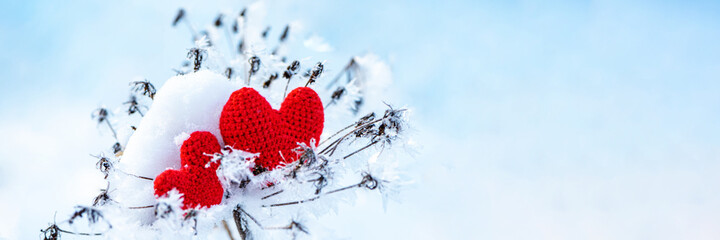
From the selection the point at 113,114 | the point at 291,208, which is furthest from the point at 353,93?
the point at 113,114

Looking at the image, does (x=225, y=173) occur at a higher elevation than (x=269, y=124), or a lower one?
lower

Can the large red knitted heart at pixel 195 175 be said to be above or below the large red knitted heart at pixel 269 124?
below

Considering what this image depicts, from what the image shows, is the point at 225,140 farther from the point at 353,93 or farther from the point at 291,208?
the point at 353,93

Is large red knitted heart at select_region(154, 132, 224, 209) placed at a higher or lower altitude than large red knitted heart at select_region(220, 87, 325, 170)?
lower
